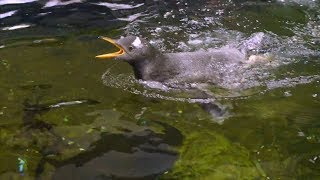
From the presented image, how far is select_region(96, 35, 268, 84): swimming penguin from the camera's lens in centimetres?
633

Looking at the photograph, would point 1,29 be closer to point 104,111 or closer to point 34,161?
point 104,111

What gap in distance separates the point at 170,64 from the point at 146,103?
927mm

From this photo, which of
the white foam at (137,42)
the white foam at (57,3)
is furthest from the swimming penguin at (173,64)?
the white foam at (57,3)

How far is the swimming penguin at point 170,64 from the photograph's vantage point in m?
6.33

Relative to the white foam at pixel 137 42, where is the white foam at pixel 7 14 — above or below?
below

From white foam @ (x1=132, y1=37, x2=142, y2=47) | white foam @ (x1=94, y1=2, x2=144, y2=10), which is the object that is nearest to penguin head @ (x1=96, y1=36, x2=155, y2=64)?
white foam @ (x1=132, y1=37, x2=142, y2=47)

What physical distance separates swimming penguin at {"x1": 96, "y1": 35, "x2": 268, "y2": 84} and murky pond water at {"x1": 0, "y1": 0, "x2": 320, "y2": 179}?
216 millimetres

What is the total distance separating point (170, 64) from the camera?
6.65 meters

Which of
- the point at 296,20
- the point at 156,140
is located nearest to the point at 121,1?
the point at 296,20

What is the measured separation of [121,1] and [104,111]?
5.33m

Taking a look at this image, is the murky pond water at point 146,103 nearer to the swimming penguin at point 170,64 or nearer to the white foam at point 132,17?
the white foam at point 132,17

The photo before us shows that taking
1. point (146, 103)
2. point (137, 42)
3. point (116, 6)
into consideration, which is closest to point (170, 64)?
point (137, 42)

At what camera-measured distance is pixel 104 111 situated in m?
5.61

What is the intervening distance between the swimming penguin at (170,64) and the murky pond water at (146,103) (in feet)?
0.71
